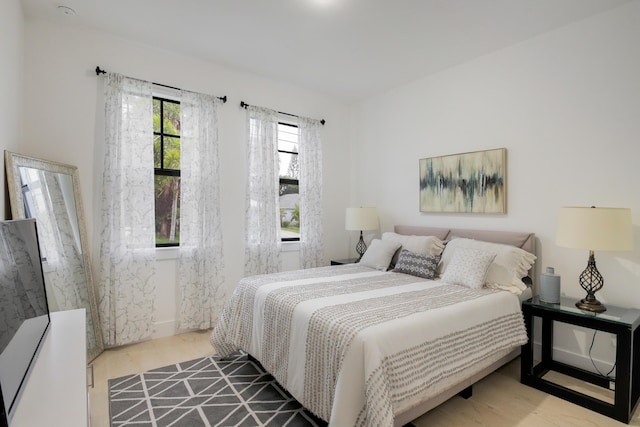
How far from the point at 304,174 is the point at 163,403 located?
2.98 m

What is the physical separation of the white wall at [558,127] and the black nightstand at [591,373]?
20 cm

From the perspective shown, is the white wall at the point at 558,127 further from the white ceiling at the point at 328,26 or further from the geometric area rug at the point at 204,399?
the geometric area rug at the point at 204,399

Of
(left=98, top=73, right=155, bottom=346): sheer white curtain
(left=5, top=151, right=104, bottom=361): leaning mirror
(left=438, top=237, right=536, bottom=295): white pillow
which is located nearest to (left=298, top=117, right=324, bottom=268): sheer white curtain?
(left=98, top=73, right=155, bottom=346): sheer white curtain

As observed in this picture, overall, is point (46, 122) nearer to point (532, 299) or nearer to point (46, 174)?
point (46, 174)

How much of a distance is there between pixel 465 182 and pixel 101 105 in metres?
3.71

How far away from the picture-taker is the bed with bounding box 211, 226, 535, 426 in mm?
1662

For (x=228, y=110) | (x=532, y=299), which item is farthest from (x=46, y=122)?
(x=532, y=299)

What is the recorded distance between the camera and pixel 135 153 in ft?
10.5

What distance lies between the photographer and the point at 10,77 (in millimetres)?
2309

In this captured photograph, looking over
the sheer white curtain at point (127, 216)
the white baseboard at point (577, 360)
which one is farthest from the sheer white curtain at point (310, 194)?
the white baseboard at point (577, 360)

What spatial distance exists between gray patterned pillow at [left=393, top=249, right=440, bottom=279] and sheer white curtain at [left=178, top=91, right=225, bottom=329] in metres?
1.98

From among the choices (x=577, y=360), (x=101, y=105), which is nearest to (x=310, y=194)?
(x=101, y=105)

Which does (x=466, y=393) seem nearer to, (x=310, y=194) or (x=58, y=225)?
(x=310, y=194)

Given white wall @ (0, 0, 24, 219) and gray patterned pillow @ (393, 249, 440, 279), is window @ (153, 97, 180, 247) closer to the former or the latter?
white wall @ (0, 0, 24, 219)
